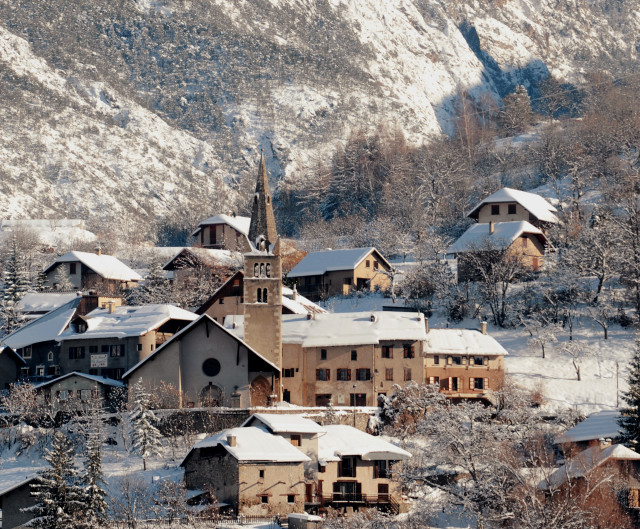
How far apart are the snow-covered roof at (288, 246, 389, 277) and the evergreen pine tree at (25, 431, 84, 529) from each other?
181 feet

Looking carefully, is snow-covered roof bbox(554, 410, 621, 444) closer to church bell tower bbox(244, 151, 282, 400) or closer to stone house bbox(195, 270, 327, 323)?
church bell tower bbox(244, 151, 282, 400)

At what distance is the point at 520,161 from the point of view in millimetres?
171750

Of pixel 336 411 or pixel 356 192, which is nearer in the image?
pixel 336 411

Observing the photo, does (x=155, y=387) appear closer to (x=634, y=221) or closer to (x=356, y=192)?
(x=634, y=221)

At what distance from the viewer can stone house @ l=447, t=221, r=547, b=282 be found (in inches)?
4412

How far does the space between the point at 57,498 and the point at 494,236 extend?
60.1 m

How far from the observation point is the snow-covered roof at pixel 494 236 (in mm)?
114000

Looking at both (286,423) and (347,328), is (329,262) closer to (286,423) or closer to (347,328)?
(347,328)

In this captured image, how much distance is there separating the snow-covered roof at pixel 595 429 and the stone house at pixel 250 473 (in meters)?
15.4

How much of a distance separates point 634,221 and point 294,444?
4988cm

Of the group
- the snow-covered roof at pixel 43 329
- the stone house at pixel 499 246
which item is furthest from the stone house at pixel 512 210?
the snow-covered roof at pixel 43 329

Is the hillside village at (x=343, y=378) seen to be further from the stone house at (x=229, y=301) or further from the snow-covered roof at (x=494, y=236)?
the snow-covered roof at (x=494, y=236)

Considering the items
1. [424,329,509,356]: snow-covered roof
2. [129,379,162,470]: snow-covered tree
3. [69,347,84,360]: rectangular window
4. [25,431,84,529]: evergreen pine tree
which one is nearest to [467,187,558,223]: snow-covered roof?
[424,329,509,356]: snow-covered roof

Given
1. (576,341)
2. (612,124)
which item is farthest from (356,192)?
(576,341)
